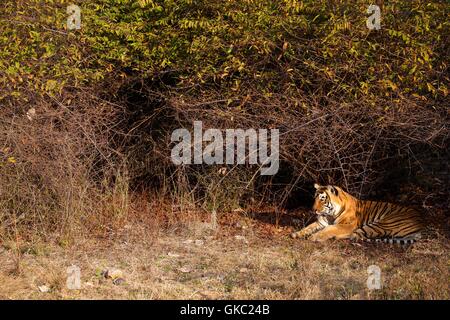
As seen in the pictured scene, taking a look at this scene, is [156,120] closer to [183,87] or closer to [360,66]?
[183,87]

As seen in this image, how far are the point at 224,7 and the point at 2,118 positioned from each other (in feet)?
10.5

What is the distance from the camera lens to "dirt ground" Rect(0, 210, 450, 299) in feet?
21.9

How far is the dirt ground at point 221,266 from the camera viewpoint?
6660 mm

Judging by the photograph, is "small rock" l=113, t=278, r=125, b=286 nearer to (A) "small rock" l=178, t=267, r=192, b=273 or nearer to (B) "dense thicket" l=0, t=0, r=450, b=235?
(A) "small rock" l=178, t=267, r=192, b=273

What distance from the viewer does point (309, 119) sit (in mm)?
8812

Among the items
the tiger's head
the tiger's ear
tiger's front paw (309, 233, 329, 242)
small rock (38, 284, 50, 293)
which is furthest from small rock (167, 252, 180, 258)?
the tiger's ear

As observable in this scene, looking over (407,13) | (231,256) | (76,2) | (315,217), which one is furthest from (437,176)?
(76,2)

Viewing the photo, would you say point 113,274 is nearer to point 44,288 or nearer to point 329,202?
point 44,288

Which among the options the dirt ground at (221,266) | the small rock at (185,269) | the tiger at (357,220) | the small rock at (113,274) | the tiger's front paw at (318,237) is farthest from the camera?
the tiger at (357,220)

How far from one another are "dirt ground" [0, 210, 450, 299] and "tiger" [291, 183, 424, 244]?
0.24m

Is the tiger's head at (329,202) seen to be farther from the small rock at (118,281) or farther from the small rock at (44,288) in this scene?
the small rock at (44,288)

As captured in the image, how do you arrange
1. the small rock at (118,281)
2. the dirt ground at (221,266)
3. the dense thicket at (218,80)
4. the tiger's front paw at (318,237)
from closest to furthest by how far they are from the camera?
the dirt ground at (221,266) → the small rock at (118,281) → the dense thicket at (218,80) → the tiger's front paw at (318,237)

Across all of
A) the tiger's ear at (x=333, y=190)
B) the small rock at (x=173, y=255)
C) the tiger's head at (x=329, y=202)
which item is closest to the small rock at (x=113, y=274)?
the small rock at (x=173, y=255)

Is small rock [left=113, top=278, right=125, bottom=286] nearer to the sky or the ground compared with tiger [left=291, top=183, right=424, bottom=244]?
nearer to the ground
